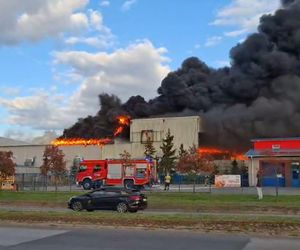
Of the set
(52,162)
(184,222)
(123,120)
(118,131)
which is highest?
(123,120)

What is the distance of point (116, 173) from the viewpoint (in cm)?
4566

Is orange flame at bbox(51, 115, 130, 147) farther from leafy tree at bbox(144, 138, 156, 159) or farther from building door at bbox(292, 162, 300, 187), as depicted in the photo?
building door at bbox(292, 162, 300, 187)

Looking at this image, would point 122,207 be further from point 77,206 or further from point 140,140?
point 140,140

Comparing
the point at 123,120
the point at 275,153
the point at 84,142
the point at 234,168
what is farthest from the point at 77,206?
the point at 123,120

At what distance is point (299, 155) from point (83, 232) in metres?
37.0

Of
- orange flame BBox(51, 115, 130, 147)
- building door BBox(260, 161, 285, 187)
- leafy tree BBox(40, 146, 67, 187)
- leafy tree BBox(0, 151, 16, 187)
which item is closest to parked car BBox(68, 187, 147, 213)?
leafy tree BBox(0, 151, 16, 187)

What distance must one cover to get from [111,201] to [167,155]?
4836cm

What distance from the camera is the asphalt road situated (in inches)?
435

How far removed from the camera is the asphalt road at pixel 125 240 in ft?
36.2

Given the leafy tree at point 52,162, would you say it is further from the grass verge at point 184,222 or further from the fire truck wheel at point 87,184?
the grass verge at point 184,222

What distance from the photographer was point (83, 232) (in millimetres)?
13906

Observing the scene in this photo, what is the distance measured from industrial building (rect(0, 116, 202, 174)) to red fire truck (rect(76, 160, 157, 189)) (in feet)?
89.2

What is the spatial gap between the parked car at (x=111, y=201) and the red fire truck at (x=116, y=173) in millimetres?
19602

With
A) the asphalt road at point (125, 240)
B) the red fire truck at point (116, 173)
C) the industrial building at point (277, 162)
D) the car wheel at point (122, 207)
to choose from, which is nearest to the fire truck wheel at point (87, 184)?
the red fire truck at point (116, 173)
